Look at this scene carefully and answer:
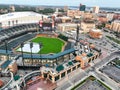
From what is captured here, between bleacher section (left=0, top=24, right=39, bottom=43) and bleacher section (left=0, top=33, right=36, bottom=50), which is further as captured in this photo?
bleacher section (left=0, top=24, right=39, bottom=43)

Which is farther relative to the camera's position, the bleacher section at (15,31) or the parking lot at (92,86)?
the bleacher section at (15,31)

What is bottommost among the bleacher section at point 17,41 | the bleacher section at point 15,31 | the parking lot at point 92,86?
the parking lot at point 92,86

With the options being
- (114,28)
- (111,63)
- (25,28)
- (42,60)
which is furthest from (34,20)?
(111,63)

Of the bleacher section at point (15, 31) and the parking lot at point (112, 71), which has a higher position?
the bleacher section at point (15, 31)

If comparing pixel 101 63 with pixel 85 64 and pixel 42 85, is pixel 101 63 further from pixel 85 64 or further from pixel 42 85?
pixel 42 85

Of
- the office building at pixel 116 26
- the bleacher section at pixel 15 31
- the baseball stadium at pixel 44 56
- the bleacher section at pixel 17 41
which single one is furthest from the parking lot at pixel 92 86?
the office building at pixel 116 26

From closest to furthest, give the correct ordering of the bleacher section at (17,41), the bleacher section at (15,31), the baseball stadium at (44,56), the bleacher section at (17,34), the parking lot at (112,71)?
the baseball stadium at (44,56), the parking lot at (112,71), the bleacher section at (17,41), the bleacher section at (17,34), the bleacher section at (15,31)

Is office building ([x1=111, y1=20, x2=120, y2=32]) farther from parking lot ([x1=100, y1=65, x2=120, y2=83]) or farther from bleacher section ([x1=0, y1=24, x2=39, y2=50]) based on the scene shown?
bleacher section ([x1=0, y1=24, x2=39, y2=50])

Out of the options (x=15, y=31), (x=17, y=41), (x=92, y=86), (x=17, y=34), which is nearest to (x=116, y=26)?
(x=17, y=34)

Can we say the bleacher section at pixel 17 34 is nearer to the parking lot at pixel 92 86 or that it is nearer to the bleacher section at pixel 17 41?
the bleacher section at pixel 17 41

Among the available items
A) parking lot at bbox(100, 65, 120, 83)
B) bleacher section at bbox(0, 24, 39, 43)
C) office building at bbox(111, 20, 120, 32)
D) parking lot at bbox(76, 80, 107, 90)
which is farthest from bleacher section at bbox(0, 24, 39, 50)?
office building at bbox(111, 20, 120, 32)

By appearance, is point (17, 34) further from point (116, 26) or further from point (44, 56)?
point (116, 26)

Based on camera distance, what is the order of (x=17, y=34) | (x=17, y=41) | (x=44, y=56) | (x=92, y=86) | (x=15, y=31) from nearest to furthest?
1. (x=92, y=86)
2. (x=44, y=56)
3. (x=17, y=41)
4. (x=17, y=34)
5. (x=15, y=31)
